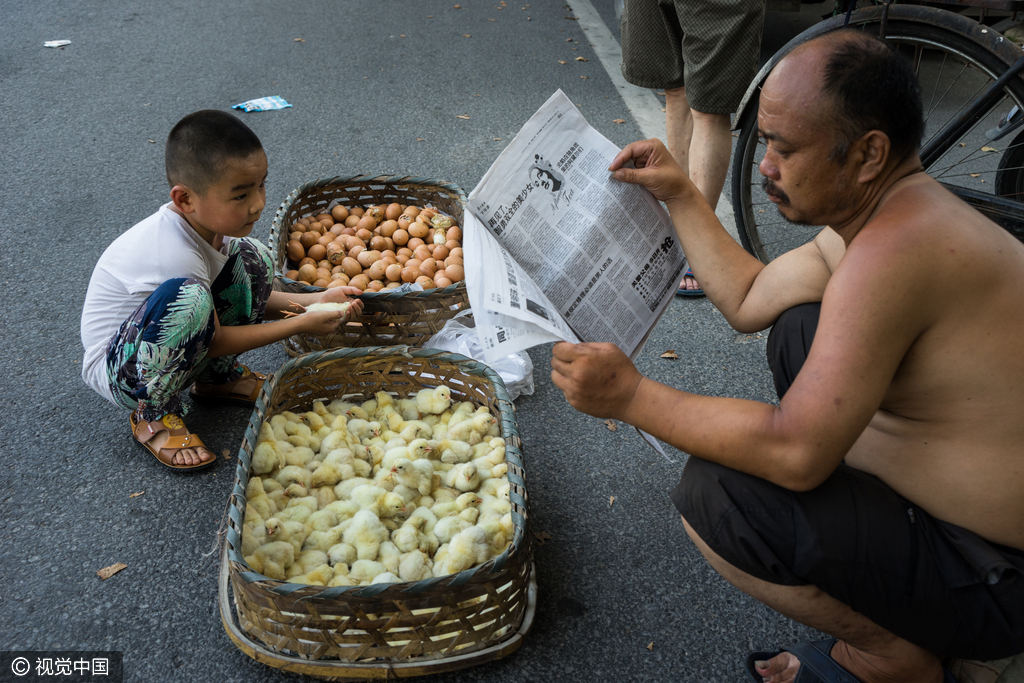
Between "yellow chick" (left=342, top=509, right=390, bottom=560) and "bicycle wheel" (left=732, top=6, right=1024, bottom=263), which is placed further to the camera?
"bicycle wheel" (left=732, top=6, right=1024, bottom=263)

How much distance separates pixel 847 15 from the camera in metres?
2.70

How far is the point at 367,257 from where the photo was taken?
117 inches

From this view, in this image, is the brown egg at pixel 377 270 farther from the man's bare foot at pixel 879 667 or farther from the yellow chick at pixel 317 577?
the man's bare foot at pixel 879 667

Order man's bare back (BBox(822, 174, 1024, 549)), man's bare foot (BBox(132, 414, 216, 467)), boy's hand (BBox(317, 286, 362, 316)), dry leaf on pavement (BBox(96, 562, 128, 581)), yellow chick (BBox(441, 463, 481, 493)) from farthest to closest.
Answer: boy's hand (BBox(317, 286, 362, 316)) → man's bare foot (BBox(132, 414, 216, 467)) → yellow chick (BBox(441, 463, 481, 493)) → dry leaf on pavement (BBox(96, 562, 128, 581)) → man's bare back (BBox(822, 174, 1024, 549))

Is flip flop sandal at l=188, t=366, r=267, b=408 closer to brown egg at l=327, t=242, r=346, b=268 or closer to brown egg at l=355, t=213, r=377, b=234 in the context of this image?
brown egg at l=327, t=242, r=346, b=268

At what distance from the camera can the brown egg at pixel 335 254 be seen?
2.98 metres

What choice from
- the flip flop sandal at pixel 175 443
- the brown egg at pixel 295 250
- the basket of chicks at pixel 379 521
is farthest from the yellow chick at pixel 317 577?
the brown egg at pixel 295 250

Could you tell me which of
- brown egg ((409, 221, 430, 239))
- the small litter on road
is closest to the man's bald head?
brown egg ((409, 221, 430, 239))

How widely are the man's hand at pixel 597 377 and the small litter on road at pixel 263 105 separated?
418cm

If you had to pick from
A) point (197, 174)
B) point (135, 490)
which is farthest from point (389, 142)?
point (135, 490)

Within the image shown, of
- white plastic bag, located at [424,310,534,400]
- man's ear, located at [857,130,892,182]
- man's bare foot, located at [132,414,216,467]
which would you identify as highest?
man's ear, located at [857,130,892,182]

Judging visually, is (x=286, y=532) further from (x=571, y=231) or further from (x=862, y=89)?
(x=862, y=89)

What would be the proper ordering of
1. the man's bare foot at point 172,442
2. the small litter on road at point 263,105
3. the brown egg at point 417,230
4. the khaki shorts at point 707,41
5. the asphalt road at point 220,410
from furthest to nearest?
the small litter on road at point 263,105
the brown egg at point 417,230
the khaki shorts at point 707,41
the man's bare foot at point 172,442
the asphalt road at point 220,410

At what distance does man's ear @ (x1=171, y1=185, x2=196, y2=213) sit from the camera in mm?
2107
